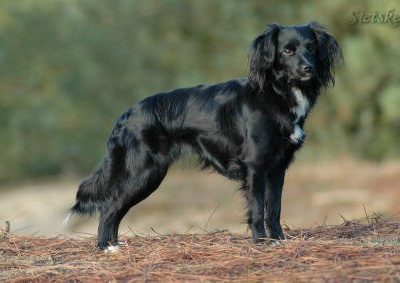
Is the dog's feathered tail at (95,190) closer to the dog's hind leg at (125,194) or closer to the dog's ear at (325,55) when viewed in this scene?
the dog's hind leg at (125,194)

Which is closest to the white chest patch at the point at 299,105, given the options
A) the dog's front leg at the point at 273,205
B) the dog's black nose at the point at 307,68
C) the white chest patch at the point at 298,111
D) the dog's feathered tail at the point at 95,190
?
the white chest patch at the point at 298,111

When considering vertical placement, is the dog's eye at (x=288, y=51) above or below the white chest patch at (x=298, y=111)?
above

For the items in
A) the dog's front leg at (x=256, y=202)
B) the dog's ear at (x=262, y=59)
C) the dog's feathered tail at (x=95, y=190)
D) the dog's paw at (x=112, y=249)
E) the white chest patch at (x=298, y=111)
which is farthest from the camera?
the dog's feathered tail at (x=95, y=190)

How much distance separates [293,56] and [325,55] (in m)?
0.39

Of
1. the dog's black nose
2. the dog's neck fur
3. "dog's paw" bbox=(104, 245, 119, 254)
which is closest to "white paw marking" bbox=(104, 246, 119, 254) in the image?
"dog's paw" bbox=(104, 245, 119, 254)

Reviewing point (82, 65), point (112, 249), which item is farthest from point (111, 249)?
point (82, 65)

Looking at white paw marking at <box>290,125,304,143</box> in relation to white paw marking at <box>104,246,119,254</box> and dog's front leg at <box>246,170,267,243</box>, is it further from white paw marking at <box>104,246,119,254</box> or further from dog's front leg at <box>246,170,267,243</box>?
white paw marking at <box>104,246,119,254</box>

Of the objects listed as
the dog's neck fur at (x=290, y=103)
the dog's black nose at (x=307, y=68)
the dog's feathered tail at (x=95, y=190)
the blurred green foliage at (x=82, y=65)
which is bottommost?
the dog's feathered tail at (x=95, y=190)

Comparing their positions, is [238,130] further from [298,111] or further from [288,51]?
[288,51]

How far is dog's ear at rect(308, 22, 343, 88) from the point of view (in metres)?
6.93

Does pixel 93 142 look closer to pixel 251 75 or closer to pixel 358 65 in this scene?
pixel 358 65

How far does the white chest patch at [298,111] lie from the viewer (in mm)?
6613

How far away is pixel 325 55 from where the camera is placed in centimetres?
694

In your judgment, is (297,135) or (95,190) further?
(95,190)
